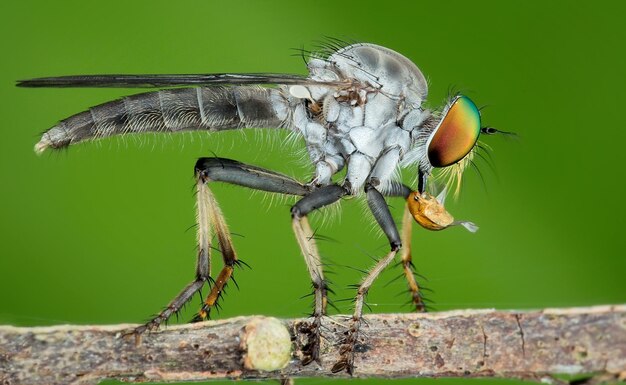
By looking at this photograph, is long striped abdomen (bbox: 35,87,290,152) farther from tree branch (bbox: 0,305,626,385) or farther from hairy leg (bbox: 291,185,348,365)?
tree branch (bbox: 0,305,626,385)

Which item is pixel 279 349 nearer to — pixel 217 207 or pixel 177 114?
pixel 217 207

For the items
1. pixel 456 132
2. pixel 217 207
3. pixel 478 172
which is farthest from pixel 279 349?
pixel 478 172

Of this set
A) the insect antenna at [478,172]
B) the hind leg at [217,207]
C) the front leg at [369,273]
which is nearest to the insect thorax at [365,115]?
the front leg at [369,273]

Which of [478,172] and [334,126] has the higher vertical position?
[334,126]

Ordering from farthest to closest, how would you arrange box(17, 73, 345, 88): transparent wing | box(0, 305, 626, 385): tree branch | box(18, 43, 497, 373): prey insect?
1. box(18, 43, 497, 373): prey insect
2. box(17, 73, 345, 88): transparent wing
3. box(0, 305, 626, 385): tree branch

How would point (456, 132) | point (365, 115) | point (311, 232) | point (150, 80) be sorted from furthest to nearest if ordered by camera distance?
point (365, 115) → point (456, 132) → point (311, 232) → point (150, 80)

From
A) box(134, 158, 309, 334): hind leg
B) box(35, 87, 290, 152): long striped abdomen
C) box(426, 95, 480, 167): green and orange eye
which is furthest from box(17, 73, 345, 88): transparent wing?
box(426, 95, 480, 167): green and orange eye

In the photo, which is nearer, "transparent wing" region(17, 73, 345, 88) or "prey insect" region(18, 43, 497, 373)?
"transparent wing" region(17, 73, 345, 88)
